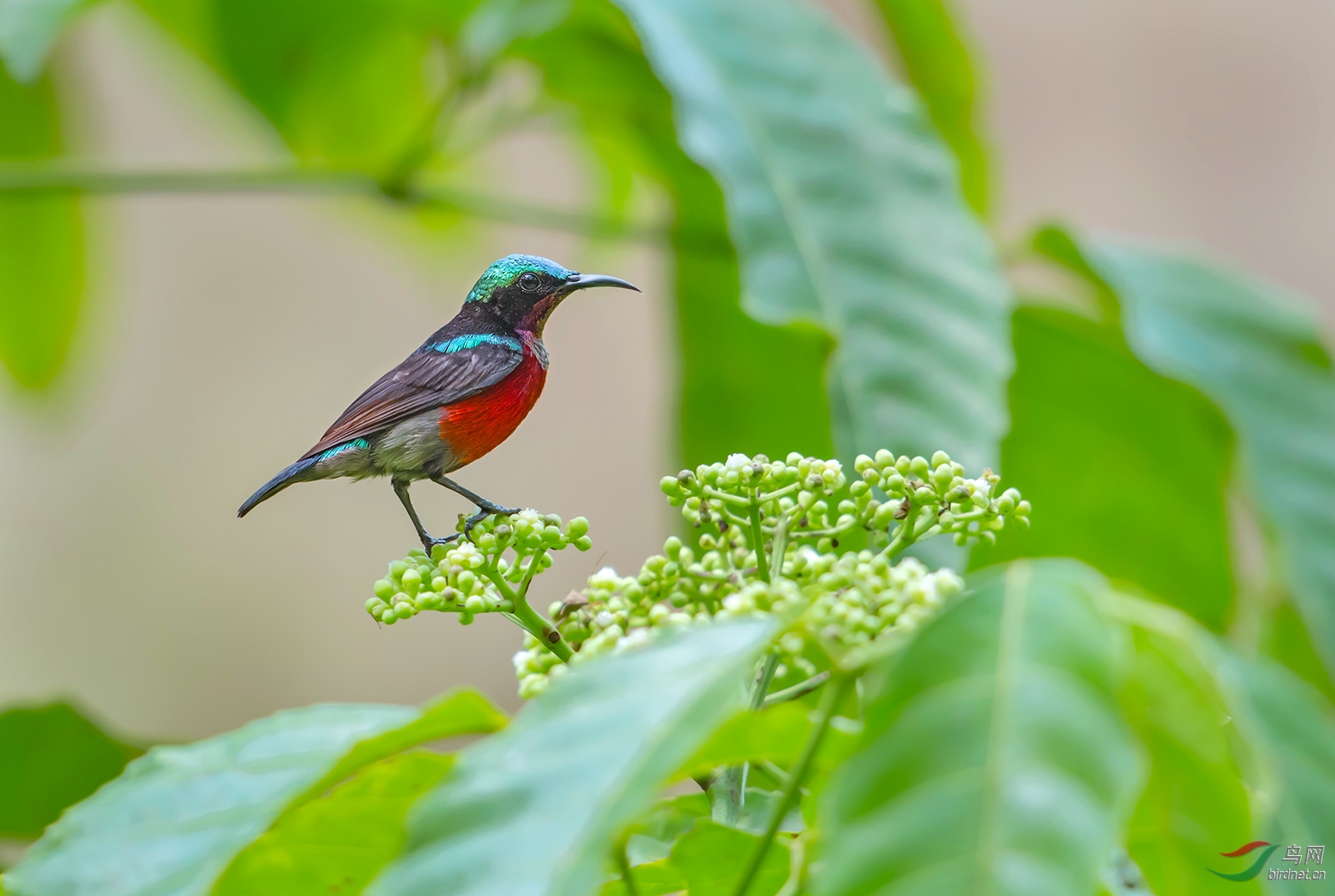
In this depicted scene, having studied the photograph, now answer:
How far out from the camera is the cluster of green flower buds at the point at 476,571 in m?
0.28

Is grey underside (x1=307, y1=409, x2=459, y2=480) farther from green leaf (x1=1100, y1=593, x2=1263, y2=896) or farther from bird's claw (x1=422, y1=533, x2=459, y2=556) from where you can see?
green leaf (x1=1100, y1=593, x2=1263, y2=896)

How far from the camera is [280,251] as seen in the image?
1.54 meters

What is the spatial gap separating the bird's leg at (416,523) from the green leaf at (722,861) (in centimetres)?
10

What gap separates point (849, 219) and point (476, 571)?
0.28 m

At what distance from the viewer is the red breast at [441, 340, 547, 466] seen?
0.32 metres

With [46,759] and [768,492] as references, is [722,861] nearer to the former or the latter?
[768,492]

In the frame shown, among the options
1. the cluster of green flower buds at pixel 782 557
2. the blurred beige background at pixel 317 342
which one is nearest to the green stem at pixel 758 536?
the cluster of green flower buds at pixel 782 557

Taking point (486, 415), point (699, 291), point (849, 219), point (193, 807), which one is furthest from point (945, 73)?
point (193, 807)

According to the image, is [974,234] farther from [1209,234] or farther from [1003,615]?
[1209,234]

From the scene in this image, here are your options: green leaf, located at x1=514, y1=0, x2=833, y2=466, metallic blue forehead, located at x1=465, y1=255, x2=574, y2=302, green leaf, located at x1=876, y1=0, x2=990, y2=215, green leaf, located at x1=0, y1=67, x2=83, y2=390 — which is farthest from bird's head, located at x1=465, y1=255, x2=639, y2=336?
green leaf, located at x1=0, y1=67, x2=83, y2=390

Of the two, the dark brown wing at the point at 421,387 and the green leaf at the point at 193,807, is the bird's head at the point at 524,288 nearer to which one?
the dark brown wing at the point at 421,387

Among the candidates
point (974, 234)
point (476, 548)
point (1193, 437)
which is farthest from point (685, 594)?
point (1193, 437)

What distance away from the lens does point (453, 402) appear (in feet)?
1.07

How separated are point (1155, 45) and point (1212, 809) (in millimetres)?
2111
